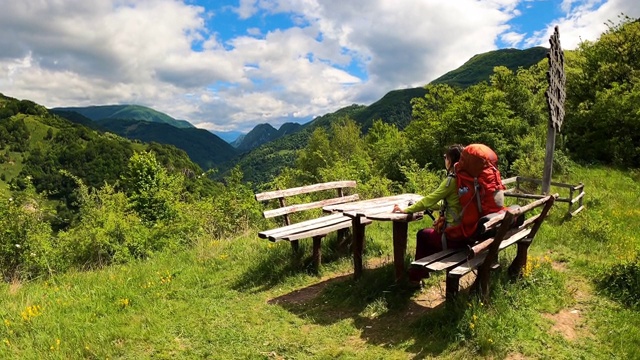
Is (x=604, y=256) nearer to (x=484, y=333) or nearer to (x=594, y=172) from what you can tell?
(x=484, y=333)

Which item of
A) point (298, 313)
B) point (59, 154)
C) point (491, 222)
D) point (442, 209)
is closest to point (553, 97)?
point (442, 209)

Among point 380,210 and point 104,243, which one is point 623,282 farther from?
point 104,243

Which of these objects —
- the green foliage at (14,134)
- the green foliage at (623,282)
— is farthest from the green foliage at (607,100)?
the green foliage at (14,134)

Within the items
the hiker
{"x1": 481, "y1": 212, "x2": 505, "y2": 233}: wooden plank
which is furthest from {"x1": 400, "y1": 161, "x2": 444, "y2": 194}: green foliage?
{"x1": 481, "y1": 212, "x2": 505, "y2": 233}: wooden plank

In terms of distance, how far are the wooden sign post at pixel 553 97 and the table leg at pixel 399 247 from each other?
19.7 feet

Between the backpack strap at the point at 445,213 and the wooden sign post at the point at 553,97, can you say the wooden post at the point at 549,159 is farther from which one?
the backpack strap at the point at 445,213

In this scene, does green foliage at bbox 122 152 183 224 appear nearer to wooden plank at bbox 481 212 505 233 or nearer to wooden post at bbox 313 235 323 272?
wooden post at bbox 313 235 323 272

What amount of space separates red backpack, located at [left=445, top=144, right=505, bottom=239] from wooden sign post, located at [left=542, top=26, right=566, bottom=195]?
19.1 feet

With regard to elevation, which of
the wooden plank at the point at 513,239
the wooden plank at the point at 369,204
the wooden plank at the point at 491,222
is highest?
the wooden plank at the point at 491,222

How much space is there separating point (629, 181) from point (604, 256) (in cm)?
1019

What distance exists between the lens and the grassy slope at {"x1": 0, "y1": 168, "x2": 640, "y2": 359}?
396cm

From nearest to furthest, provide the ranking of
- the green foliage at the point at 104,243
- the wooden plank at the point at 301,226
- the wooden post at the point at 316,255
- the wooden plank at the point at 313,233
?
the wooden plank at the point at 313,233
the wooden plank at the point at 301,226
the wooden post at the point at 316,255
the green foliage at the point at 104,243

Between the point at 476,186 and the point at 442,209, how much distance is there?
0.55 m

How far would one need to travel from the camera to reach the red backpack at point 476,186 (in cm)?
437
